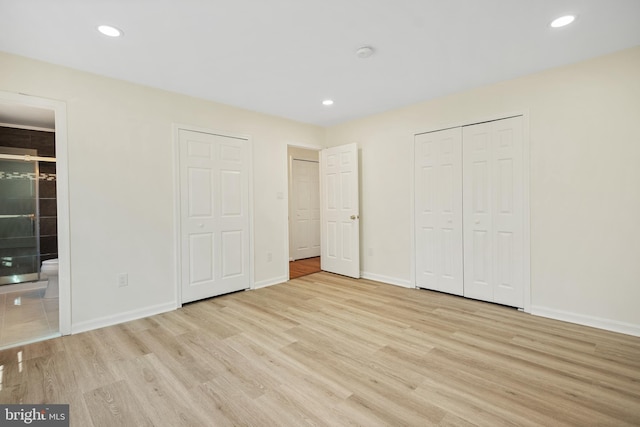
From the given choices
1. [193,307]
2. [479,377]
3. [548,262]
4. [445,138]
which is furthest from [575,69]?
[193,307]

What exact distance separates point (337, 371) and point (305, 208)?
4.81 metres

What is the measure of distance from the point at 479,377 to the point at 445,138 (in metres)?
2.73

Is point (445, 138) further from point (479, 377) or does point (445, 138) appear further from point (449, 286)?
point (479, 377)

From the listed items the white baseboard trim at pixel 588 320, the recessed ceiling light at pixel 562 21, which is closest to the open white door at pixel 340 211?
the white baseboard trim at pixel 588 320

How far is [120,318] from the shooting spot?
301cm

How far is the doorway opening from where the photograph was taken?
644 cm

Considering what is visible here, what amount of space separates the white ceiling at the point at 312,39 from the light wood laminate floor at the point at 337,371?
2.51 metres

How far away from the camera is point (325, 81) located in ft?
10.4

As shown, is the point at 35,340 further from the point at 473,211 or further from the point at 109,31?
the point at 473,211

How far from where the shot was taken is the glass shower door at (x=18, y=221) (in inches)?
175

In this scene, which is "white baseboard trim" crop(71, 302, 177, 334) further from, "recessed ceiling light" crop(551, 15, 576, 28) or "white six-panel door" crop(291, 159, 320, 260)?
"recessed ceiling light" crop(551, 15, 576, 28)

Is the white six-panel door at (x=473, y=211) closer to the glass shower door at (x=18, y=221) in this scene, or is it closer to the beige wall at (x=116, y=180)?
the beige wall at (x=116, y=180)

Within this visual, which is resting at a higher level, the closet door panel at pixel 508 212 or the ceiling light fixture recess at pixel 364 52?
the ceiling light fixture recess at pixel 364 52

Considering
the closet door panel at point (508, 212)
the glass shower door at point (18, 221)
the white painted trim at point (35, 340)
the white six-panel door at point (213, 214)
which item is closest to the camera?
the white painted trim at point (35, 340)
